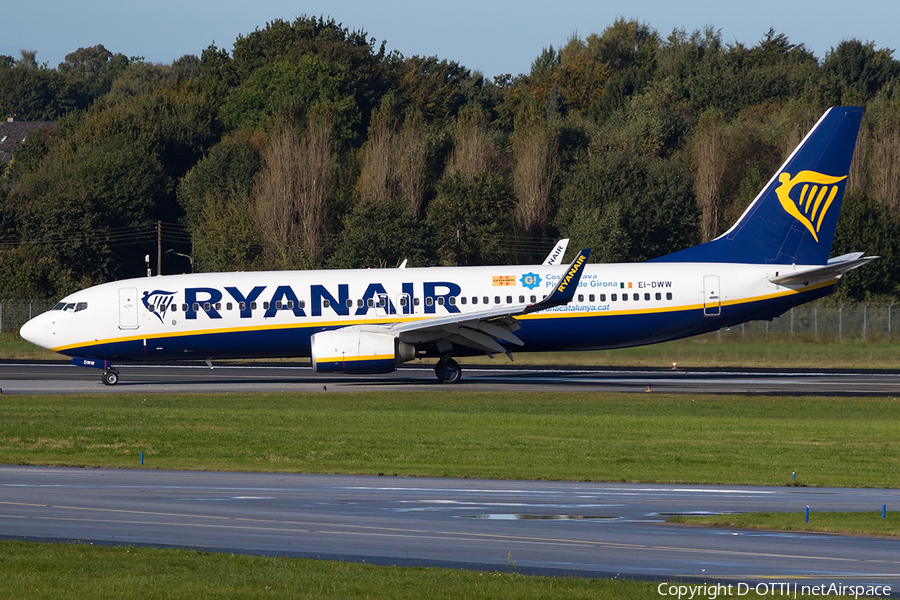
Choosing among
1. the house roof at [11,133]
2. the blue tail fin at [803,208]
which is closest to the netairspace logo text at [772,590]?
the blue tail fin at [803,208]

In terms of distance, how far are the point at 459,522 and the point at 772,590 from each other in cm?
500

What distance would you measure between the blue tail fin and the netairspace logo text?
28.3 meters

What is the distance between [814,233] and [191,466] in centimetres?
2543

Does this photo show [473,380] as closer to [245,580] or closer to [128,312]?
[128,312]

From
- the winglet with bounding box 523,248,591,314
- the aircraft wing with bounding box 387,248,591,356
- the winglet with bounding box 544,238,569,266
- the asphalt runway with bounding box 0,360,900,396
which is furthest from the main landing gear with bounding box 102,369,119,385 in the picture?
the winglet with bounding box 544,238,569,266

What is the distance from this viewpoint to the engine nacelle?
35.6 m

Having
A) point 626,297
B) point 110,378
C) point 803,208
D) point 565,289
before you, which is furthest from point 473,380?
point 803,208

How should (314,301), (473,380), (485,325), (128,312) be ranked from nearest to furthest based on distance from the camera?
(485,325)
(314,301)
(128,312)
(473,380)

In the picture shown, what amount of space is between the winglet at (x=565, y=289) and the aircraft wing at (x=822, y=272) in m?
7.36

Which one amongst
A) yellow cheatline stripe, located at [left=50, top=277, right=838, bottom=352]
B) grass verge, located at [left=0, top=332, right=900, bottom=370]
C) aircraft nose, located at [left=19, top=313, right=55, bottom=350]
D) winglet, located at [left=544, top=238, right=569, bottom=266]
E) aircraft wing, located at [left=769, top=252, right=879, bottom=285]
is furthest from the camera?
grass verge, located at [left=0, top=332, right=900, bottom=370]

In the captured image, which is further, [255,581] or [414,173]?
[414,173]

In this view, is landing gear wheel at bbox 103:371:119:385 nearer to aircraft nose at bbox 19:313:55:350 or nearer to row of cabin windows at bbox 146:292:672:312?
aircraft nose at bbox 19:313:55:350

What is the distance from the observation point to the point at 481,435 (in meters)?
25.8

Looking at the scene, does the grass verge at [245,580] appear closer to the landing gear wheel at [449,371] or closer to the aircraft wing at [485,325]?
the aircraft wing at [485,325]
